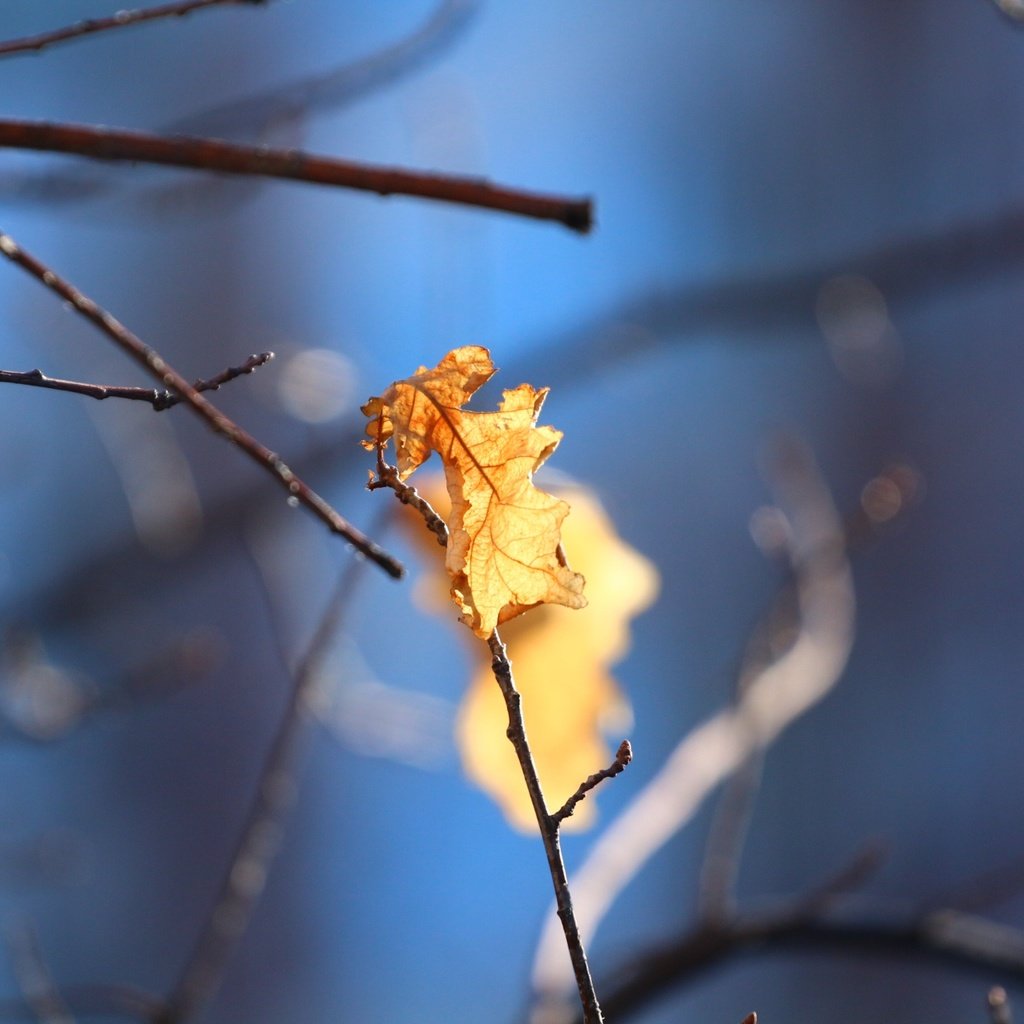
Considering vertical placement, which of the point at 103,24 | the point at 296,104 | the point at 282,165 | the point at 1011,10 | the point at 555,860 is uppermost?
the point at 296,104

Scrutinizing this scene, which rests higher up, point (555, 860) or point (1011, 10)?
point (1011, 10)

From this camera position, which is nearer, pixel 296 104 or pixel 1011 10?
pixel 1011 10

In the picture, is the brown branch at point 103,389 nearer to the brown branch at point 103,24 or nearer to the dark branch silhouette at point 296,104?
the brown branch at point 103,24

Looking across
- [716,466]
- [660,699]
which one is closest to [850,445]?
[716,466]

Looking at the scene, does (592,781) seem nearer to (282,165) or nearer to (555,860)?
(555,860)

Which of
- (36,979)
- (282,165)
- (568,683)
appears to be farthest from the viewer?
(36,979)

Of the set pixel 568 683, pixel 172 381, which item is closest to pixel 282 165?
pixel 172 381

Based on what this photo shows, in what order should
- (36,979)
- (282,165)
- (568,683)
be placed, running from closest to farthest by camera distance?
(282,165) → (568,683) → (36,979)

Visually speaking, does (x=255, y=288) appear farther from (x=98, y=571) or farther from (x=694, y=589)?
(x=98, y=571)
